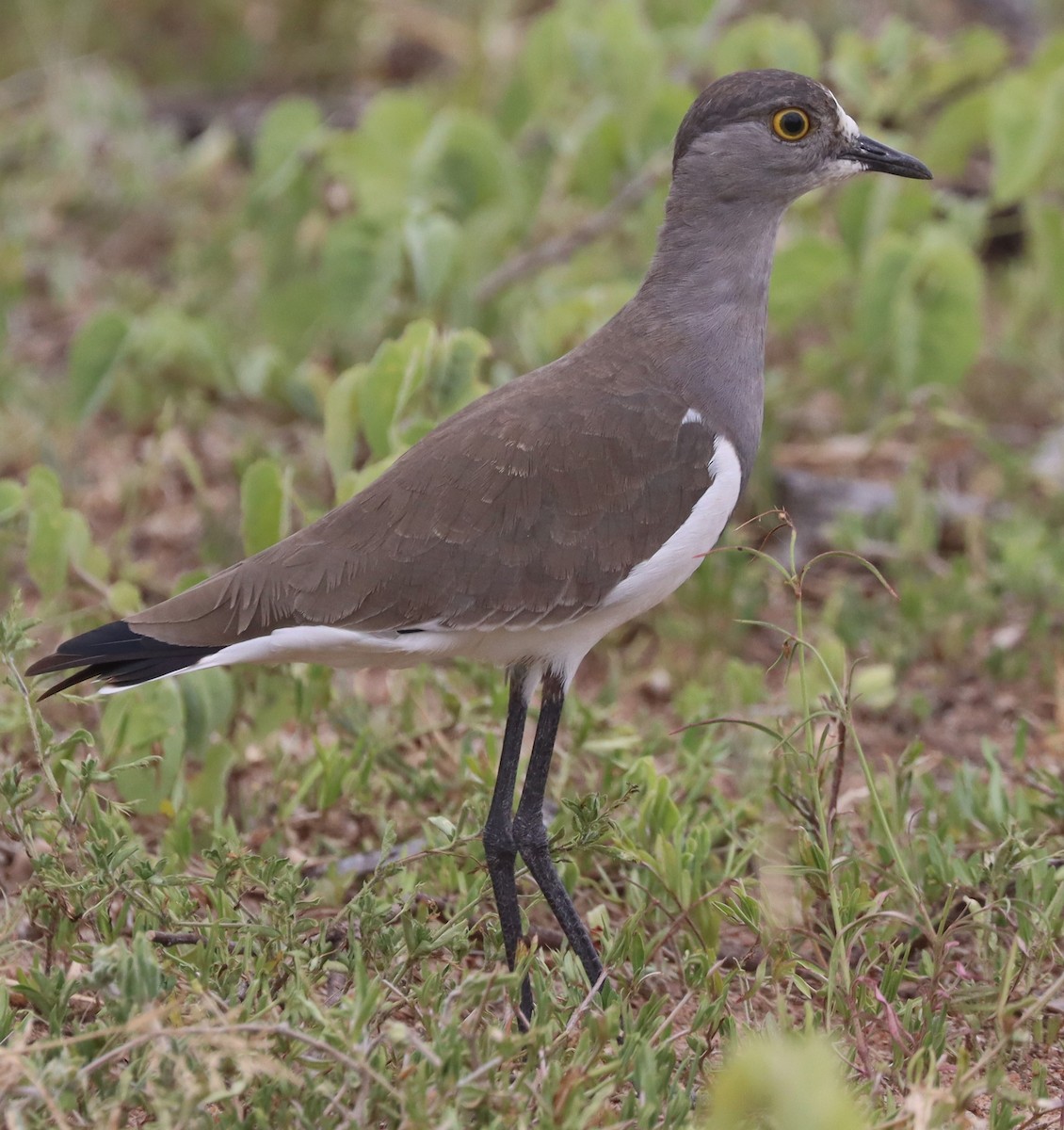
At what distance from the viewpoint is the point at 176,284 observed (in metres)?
6.87

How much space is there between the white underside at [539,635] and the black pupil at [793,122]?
0.79 metres

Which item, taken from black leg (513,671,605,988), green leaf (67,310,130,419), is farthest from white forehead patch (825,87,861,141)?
green leaf (67,310,130,419)

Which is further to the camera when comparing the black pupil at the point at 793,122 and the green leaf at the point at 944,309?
the green leaf at the point at 944,309

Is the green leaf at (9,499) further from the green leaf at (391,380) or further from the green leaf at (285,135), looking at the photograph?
the green leaf at (285,135)

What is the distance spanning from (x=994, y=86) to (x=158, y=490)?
11.5 ft

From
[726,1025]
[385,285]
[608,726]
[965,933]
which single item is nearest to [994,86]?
[385,285]

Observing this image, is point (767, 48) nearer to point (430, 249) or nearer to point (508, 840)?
point (430, 249)

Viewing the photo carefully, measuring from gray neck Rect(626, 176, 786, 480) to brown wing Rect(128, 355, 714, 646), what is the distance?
0.32 ft

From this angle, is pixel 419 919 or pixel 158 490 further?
pixel 158 490

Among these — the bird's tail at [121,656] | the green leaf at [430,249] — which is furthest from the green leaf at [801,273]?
the bird's tail at [121,656]

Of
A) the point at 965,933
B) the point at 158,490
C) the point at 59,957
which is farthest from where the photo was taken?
the point at 158,490

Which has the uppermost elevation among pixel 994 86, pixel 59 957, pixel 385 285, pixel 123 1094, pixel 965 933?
pixel 994 86

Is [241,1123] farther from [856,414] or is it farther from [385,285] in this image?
[856,414]

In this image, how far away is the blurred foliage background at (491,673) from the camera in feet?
9.09
